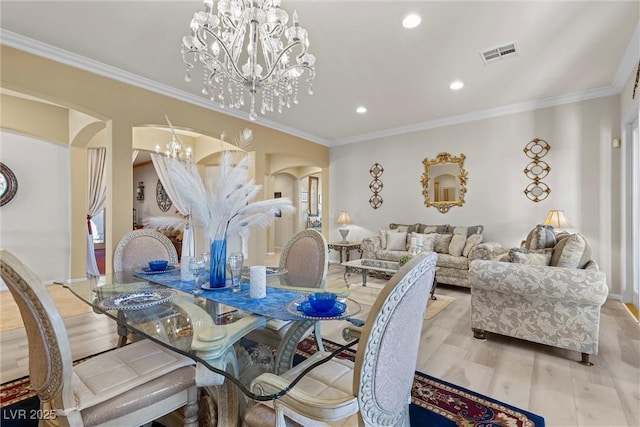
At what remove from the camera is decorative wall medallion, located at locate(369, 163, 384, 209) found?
20.4 ft

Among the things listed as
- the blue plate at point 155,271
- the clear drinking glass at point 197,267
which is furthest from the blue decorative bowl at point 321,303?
the blue plate at point 155,271

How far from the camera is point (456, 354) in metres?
2.42

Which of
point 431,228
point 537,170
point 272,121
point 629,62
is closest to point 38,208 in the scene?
point 272,121

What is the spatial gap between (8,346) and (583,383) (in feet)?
15.1

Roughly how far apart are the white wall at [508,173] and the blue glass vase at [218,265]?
463 cm

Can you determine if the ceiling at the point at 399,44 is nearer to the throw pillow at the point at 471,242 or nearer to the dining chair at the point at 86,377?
the throw pillow at the point at 471,242

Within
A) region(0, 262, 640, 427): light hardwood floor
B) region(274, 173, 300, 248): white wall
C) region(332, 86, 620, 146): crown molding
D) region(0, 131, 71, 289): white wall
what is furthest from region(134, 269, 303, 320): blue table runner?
region(274, 173, 300, 248): white wall

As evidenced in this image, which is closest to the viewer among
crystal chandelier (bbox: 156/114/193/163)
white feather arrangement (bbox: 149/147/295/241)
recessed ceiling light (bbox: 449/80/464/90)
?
white feather arrangement (bbox: 149/147/295/241)

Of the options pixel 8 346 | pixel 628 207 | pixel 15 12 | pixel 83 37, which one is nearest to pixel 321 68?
pixel 83 37

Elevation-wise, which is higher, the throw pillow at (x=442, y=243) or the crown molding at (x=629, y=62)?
the crown molding at (x=629, y=62)

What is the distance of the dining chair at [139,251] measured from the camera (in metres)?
2.33

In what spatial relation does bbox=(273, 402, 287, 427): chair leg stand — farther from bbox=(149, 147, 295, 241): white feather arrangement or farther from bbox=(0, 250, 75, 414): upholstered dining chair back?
bbox=(149, 147, 295, 241): white feather arrangement

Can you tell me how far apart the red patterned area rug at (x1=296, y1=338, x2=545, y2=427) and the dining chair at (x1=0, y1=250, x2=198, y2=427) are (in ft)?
4.23

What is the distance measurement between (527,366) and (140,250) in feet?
10.7
